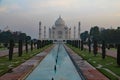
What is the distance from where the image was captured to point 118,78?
370 inches

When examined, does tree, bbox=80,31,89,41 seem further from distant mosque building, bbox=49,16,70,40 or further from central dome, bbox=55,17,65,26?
central dome, bbox=55,17,65,26

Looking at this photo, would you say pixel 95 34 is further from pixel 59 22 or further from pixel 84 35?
pixel 59 22

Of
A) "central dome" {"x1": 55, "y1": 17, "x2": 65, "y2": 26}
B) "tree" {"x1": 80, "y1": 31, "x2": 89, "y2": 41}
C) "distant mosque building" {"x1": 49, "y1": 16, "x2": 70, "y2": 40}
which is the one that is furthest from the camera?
"distant mosque building" {"x1": 49, "y1": 16, "x2": 70, "y2": 40}

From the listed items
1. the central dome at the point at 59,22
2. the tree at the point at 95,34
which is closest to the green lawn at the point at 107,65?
the tree at the point at 95,34

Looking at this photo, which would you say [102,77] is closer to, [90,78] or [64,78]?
[90,78]

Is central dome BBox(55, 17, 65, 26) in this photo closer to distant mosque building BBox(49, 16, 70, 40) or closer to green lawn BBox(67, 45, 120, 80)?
distant mosque building BBox(49, 16, 70, 40)

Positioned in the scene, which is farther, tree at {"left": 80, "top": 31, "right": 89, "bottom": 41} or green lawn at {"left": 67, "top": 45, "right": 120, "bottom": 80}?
tree at {"left": 80, "top": 31, "right": 89, "bottom": 41}

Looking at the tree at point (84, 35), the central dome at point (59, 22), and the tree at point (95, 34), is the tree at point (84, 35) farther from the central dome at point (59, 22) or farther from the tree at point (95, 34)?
the tree at point (95, 34)

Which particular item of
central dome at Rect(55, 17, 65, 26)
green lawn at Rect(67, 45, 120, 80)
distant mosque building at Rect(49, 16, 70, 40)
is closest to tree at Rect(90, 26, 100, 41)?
central dome at Rect(55, 17, 65, 26)

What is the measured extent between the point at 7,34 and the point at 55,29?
1709 inches

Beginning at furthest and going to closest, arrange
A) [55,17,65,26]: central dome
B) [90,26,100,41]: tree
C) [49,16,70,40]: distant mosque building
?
[49,16,70,40]: distant mosque building
[55,17,65,26]: central dome
[90,26,100,41]: tree

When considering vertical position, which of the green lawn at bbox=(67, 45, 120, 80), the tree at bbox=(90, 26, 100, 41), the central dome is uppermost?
the central dome

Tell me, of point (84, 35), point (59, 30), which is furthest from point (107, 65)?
point (59, 30)

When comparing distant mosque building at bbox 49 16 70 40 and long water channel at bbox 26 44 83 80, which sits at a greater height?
distant mosque building at bbox 49 16 70 40
